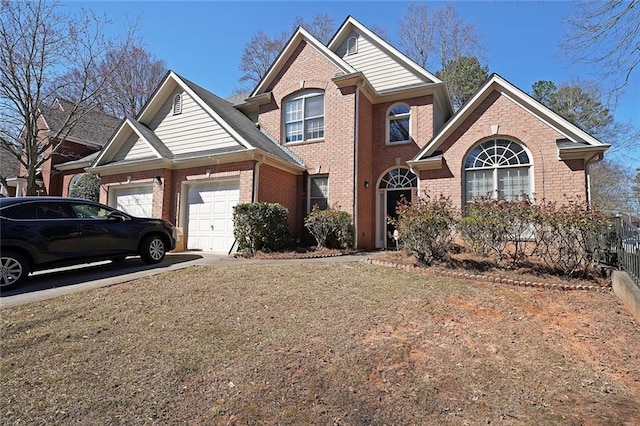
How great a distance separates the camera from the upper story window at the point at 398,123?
13.6 meters

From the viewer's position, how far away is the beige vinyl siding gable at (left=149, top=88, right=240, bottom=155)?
490 inches

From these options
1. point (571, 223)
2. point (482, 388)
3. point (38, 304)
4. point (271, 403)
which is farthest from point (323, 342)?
point (571, 223)

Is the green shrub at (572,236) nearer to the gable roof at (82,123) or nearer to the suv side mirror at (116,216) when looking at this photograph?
the suv side mirror at (116,216)

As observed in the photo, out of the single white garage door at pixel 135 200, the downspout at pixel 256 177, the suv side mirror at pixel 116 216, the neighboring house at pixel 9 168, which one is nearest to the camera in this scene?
the suv side mirror at pixel 116 216

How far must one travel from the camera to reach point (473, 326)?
179 inches

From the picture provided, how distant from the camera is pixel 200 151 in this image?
1259cm

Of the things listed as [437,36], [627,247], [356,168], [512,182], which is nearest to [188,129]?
[356,168]

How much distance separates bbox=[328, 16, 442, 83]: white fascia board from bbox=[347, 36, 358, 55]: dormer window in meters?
0.39

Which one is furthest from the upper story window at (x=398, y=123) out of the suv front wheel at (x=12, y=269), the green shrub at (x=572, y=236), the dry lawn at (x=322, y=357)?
the suv front wheel at (x=12, y=269)

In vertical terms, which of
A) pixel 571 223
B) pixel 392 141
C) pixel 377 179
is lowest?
pixel 571 223

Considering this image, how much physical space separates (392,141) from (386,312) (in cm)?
1019

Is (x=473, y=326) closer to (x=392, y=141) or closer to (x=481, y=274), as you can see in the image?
(x=481, y=274)

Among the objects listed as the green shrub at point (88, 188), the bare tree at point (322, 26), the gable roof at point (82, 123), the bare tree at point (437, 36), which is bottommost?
the green shrub at point (88, 188)

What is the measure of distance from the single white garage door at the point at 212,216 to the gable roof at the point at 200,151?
1.29 m
